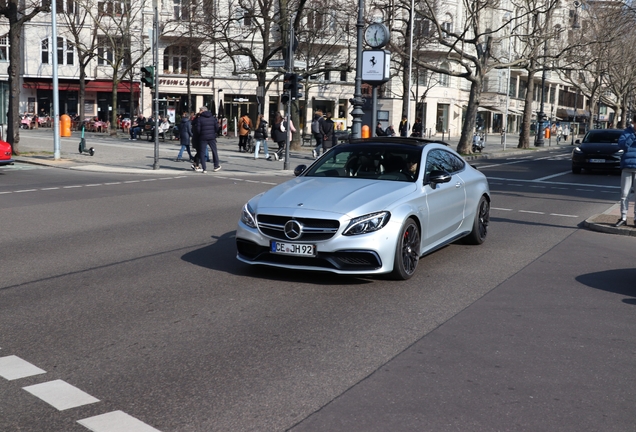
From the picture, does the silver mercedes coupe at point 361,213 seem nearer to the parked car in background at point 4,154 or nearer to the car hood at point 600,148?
the parked car in background at point 4,154

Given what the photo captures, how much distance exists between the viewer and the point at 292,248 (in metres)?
7.97

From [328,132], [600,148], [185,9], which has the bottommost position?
[600,148]

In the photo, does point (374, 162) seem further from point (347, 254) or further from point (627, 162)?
point (627, 162)

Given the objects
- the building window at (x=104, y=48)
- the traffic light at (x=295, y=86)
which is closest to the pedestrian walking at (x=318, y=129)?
the traffic light at (x=295, y=86)

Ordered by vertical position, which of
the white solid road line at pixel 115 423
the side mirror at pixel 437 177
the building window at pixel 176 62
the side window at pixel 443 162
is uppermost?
the building window at pixel 176 62

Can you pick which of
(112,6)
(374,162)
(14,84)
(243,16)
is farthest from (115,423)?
(112,6)

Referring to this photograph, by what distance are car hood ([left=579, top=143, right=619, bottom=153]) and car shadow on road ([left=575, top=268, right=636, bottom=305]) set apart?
1862 cm

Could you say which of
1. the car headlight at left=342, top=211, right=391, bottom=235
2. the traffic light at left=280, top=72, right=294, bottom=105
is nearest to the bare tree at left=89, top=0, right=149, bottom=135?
the traffic light at left=280, top=72, right=294, bottom=105

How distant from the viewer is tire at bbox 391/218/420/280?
8141 millimetres

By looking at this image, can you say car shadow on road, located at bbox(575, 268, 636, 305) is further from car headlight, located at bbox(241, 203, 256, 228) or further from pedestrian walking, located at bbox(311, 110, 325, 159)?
pedestrian walking, located at bbox(311, 110, 325, 159)

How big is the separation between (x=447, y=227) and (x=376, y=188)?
4.66 ft

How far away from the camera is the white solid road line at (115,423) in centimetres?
431

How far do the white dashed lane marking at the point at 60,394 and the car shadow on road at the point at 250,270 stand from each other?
359 centimetres

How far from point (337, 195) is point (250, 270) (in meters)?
1.33
